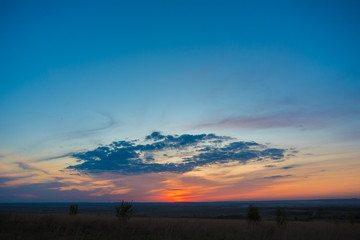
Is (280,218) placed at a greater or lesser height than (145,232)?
lesser

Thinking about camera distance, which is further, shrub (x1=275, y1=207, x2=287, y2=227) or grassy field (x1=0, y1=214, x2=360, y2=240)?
shrub (x1=275, y1=207, x2=287, y2=227)

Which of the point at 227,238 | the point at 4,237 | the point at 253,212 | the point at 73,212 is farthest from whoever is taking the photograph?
the point at 73,212

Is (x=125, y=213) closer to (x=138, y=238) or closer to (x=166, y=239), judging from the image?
(x=138, y=238)

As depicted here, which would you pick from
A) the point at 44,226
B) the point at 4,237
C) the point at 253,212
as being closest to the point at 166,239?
the point at 4,237

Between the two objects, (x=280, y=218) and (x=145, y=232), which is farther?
(x=280, y=218)

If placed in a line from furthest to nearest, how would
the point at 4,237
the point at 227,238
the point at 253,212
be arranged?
the point at 253,212
the point at 227,238
the point at 4,237

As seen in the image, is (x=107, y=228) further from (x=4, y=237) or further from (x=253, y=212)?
(x=253, y=212)

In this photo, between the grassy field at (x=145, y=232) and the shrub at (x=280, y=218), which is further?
the shrub at (x=280, y=218)

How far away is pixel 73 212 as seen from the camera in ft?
114

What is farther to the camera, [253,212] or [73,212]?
[73,212]

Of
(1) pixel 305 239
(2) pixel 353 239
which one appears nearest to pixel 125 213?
(1) pixel 305 239

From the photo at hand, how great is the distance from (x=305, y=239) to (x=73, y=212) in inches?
1208

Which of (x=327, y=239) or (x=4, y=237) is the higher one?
(x=4, y=237)

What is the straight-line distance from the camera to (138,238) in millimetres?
15195
